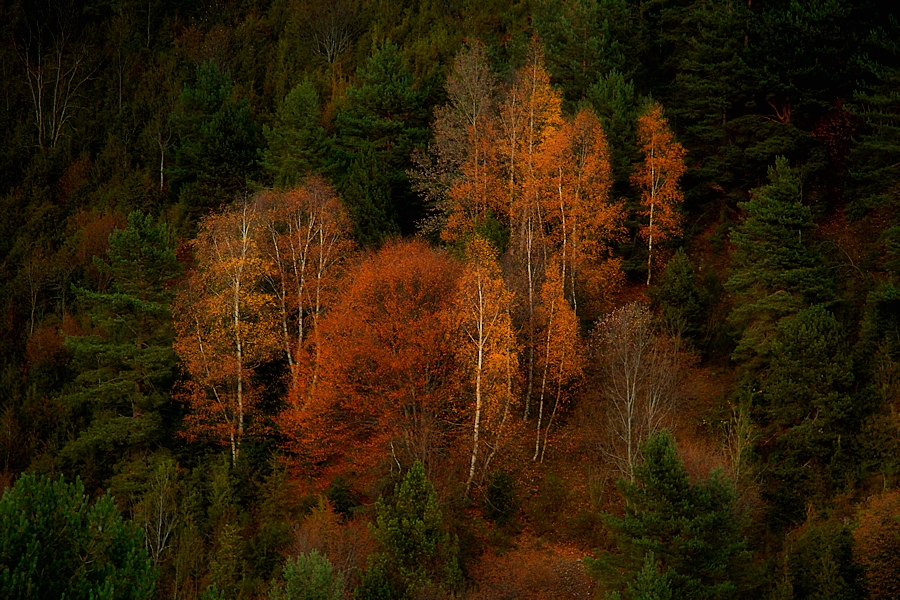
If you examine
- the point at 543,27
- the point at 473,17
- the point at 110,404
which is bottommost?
the point at 110,404

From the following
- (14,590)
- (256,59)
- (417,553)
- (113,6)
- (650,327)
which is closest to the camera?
(14,590)

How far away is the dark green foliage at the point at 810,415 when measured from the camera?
90.4 ft

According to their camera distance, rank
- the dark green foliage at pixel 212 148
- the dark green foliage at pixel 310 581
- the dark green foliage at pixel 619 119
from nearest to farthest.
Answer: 1. the dark green foliage at pixel 310 581
2. the dark green foliage at pixel 619 119
3. the dark green foliage at pixel 212 148

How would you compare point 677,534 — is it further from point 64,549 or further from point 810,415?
point 64,549

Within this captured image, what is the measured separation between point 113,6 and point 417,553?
2251 inches

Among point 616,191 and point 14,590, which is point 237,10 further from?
point 14,590

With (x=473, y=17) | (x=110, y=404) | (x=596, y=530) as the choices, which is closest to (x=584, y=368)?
(x=596, y=530)

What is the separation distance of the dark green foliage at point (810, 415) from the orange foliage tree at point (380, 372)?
36.0 feet

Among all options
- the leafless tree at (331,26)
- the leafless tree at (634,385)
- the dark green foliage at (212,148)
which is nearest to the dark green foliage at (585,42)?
the leafless tree at (634,385)

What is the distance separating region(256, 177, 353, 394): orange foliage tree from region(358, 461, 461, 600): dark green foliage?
31.9 ft

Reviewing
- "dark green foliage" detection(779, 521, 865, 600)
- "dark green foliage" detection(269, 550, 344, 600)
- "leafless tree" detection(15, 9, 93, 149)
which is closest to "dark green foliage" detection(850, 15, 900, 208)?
"dark green foliage" detection(779, 521, 865, 600)

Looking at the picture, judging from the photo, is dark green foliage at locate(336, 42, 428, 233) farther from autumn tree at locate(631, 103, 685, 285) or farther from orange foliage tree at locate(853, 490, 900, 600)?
orange foliage tree at locate(853, 490, 900, 600)

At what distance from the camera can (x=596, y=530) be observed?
30188 mm

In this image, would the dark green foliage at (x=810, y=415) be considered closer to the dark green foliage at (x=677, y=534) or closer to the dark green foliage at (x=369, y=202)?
the dark green foliage at (x=677, y=534)
